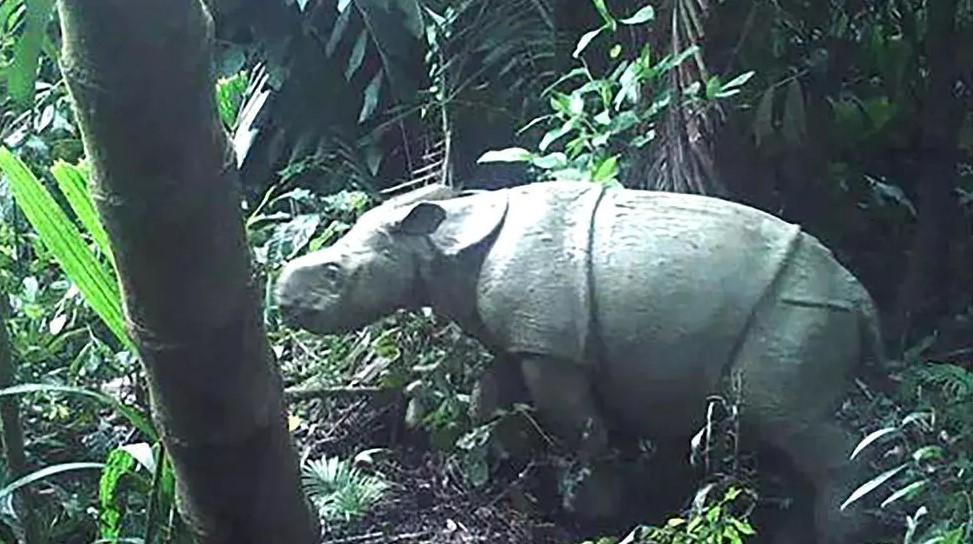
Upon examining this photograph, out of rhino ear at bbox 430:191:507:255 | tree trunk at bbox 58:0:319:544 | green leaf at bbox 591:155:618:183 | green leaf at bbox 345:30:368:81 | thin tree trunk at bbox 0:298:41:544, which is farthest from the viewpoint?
green leaf at bbox 345:30:368:81

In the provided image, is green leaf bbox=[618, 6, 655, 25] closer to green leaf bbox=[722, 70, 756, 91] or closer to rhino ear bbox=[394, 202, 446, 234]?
green leaf bbox=[722, 70, 756, 91]

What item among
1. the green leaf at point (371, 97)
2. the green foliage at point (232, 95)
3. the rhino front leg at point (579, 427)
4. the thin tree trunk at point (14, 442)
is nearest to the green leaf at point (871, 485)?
the rhino front leg at point (579, 427)

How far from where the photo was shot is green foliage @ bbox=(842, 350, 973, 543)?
150cm

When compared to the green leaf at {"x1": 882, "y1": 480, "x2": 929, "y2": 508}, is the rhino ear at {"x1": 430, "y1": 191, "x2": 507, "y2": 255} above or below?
above

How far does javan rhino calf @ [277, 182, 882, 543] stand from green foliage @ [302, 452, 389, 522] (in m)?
A: 0.20

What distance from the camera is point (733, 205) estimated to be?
1721 mm

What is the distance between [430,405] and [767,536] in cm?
46

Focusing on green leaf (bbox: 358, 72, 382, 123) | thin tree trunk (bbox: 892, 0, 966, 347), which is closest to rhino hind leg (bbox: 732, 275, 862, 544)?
thin tree trunk (bbox: 892, 0, 966, 347)

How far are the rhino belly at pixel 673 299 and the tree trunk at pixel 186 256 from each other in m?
0.51

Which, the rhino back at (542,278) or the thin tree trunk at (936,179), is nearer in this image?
the rhino back at (542,278)

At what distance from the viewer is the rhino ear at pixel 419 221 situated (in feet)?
5.59

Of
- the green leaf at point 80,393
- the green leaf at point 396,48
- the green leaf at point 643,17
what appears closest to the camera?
the green leaf at point 80,393

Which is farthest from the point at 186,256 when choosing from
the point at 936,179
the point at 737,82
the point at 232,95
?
the point at 232,95

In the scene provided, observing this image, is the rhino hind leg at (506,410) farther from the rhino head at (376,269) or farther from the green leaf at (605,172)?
the green leaf at (605,172)
